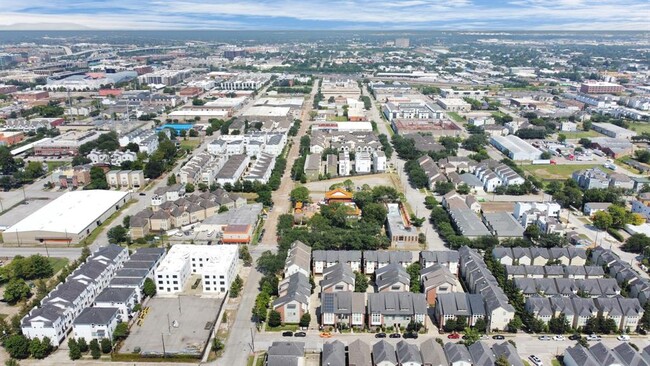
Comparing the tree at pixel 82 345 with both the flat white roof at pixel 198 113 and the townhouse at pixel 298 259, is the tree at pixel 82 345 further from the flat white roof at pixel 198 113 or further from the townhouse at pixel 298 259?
the flat white roof at pixel 198 113

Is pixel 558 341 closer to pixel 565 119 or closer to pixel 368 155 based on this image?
pixel 368 155

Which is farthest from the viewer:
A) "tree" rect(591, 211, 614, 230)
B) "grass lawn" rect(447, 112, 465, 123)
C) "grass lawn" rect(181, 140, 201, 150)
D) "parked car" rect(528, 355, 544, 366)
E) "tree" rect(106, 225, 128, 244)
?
"grass lawn" rect(447, 112, 465, 123)

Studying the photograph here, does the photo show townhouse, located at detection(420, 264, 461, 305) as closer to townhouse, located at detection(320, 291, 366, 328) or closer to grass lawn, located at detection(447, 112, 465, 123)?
townhouse, located at detection(320, 291, 366, 328)

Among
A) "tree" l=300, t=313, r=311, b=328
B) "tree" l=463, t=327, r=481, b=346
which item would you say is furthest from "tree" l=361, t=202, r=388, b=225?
"tree" l=463, t=327, r=481, b=346

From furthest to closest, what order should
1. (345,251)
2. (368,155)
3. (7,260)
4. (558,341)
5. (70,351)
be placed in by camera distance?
(368,155) < (7,260) < (345,251) < (558,341) < (70,351)

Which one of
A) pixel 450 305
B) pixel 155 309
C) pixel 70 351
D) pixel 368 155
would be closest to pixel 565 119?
pixel 368 155
